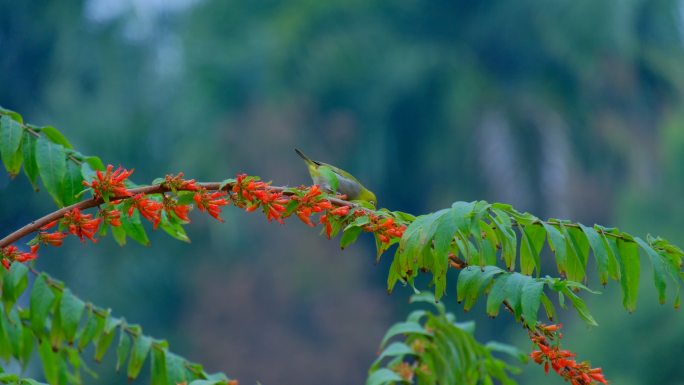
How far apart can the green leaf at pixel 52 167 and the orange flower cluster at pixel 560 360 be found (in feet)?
4.45

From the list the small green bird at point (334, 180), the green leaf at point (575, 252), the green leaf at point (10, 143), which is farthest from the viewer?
the small green bird at point (334, 180)

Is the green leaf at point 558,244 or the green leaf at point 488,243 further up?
the green leaf at point 488,243

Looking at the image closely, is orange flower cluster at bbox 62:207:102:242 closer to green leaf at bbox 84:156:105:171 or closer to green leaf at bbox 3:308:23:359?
green leaf at bbox 84:156:105:171

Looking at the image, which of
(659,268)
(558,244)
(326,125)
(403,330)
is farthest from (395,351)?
(326,125)

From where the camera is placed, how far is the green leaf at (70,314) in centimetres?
346

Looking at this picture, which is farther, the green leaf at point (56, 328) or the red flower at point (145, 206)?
the green leaf at point (56, 328)

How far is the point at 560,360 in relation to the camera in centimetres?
278

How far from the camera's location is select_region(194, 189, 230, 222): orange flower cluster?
9.56 feet

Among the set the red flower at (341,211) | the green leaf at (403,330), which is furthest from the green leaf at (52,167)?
the green leaf at (403,330)

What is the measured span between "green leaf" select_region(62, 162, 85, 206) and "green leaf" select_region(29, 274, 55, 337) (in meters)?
0.40

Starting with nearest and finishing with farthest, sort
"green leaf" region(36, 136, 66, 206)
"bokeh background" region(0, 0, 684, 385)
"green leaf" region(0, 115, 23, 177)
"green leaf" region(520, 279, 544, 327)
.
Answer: "green leaf" region(520, 279, 544, 327) < "green leaf" region(36, 136, 66, 206) < "green leaf" region(0, 115, 23, 177) < "bokeh background" region(0, 0, 684, 385)

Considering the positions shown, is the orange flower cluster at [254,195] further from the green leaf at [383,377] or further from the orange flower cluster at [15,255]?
the green leaf at [383,377]

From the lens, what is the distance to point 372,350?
95.1 feet

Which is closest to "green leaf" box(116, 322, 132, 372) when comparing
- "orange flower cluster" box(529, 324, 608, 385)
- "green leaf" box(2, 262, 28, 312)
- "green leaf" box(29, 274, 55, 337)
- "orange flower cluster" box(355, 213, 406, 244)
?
"green leaf" box(29, 274, 55, 337)
